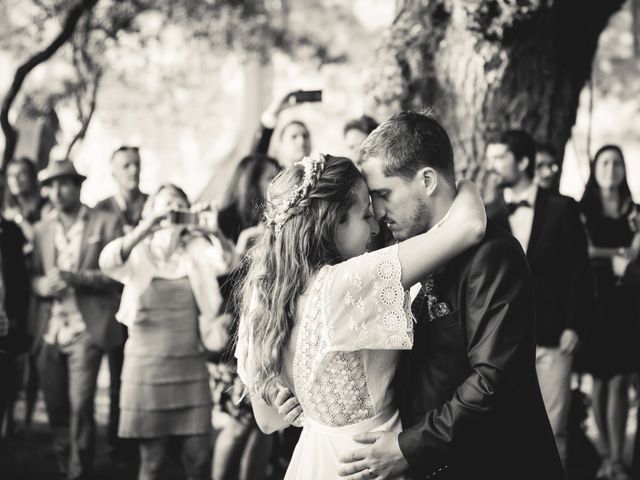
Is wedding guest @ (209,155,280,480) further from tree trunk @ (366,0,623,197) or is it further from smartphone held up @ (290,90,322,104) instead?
tree trunk @ (366,0,623,197)

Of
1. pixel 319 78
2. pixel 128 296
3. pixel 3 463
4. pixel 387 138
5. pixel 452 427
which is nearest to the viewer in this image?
pixel 452 427

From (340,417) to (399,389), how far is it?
228 mm

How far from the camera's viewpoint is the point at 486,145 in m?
6.29

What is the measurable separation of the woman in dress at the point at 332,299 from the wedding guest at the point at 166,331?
2319 mm

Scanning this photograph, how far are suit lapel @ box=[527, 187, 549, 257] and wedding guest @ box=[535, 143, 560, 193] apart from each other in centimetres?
57

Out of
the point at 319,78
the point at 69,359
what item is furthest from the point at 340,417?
the point at 319,78

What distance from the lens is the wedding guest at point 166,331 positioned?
522 centimetres

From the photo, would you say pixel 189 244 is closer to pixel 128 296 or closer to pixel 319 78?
pixel 128 296

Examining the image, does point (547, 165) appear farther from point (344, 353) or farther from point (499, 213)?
point (344, 353)

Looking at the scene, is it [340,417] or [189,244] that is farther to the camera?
[189,244]

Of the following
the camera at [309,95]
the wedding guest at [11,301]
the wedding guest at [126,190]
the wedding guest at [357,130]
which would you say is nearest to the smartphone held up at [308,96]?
the camera at [309,95]

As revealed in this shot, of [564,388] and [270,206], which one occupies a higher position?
[270,206]

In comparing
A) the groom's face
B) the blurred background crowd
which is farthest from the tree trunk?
the groom's face

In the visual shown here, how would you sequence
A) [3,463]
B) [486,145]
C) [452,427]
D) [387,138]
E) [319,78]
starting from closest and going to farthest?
[452,427]
[387,138]
[486,145]
[3,463]
[319,78]
